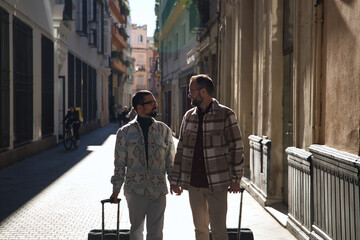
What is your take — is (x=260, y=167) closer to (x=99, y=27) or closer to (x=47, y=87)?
(x=47, y=87)

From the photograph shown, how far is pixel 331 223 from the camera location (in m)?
4.90

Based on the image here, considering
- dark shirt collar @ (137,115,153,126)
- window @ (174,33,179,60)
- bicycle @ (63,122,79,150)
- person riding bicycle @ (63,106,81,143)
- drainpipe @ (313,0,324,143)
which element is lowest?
bicycle @ (63,122,79,150)

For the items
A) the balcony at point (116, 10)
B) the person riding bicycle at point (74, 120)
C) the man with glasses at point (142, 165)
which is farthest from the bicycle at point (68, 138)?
the balcony at point (116, 10)

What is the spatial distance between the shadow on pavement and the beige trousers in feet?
11.4

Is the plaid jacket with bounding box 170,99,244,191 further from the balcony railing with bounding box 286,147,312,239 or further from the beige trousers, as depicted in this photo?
the balcony railing with bounding box 286,147,312,239

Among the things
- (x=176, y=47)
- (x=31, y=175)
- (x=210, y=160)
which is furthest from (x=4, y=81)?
(x=176, y=47)

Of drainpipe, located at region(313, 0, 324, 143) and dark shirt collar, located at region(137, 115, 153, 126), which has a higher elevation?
drainpipe, located at region(313, 0, 324, 143)

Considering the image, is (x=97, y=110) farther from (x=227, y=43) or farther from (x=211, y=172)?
(x=211, y=172)

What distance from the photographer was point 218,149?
14.8 feet

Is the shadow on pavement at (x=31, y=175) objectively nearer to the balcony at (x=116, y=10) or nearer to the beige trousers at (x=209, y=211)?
the beige trousers at (x=209, y=211)

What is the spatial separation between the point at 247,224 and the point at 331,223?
197cm

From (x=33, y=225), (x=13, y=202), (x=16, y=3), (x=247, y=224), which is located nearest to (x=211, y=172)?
(x=247, y=224)

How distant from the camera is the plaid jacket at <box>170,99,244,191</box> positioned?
14.7 ft

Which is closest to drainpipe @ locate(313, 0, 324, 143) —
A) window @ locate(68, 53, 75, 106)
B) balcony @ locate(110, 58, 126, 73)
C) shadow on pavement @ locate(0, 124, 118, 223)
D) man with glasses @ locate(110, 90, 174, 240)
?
man with glasses @ locate(110, 90, 174, 240)
